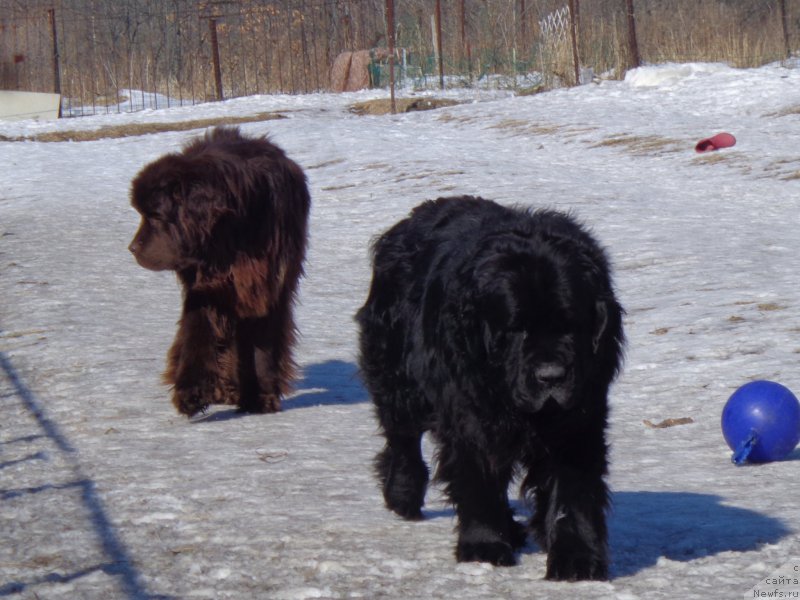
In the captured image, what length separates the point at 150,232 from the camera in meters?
6.62

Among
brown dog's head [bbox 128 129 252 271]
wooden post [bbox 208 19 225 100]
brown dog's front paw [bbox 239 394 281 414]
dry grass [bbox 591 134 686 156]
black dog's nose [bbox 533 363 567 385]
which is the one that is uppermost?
wooden post [bbox 208 19 225 100]

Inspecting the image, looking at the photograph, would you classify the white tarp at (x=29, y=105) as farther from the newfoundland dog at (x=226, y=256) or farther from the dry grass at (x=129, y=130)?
the newfoundland dog at (x=226, y=256)

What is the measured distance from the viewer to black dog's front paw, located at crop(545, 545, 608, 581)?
3666mm

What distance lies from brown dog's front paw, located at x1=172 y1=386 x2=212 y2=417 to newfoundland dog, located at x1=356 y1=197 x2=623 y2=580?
2575mm

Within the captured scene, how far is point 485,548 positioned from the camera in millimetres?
3854

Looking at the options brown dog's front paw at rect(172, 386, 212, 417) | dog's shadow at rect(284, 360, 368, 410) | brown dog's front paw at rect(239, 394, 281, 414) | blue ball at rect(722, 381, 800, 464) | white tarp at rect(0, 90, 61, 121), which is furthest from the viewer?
white tarp at rect(0, 90, 61, 121)

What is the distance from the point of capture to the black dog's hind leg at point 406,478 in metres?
4.54

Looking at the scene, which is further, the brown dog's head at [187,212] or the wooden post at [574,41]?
the wooden post at [574,41]

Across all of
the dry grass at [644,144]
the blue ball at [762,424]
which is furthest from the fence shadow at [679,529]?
the dry grass at [644,144]

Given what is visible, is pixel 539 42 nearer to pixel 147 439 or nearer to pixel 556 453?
pixel 147 439

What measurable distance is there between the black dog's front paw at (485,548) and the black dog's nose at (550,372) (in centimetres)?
65

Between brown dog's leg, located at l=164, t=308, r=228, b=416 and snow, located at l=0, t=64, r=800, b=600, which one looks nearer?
snow, located at l=0, t=64, r=800, b=600

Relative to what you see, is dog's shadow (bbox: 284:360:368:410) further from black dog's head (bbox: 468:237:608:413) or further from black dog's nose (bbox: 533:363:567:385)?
black dog's nose (bbox: 533:363:567:385)

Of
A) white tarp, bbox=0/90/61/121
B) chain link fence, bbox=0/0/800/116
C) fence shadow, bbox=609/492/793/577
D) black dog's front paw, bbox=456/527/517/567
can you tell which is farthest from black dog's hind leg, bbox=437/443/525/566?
white tarp, bbox=0/90/61/121
